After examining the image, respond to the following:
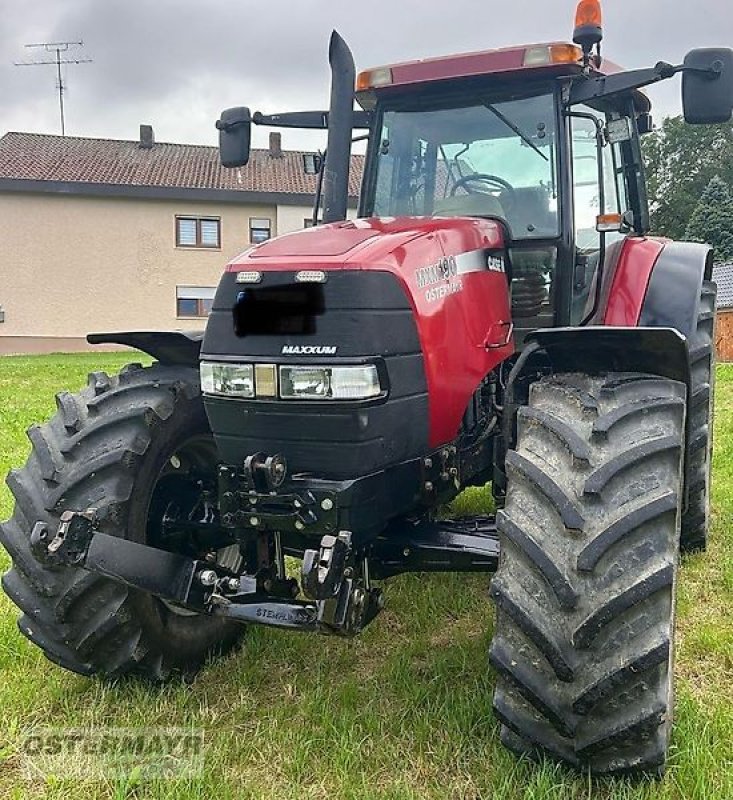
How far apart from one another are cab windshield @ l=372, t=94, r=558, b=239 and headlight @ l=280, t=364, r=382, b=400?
133 cm

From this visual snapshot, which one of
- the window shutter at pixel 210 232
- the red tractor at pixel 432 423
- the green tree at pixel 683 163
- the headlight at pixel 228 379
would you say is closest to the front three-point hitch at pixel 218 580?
the red tractor at pixel 432 423

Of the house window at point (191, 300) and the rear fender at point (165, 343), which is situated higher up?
the rear fender at point (165, 343)

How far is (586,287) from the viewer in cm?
382

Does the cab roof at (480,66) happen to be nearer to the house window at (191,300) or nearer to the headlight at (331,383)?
the headlight at (331,383)

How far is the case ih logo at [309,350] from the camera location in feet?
8.70

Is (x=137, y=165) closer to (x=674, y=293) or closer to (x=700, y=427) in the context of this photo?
(x=700, y=427)

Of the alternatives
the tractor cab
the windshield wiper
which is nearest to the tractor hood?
the tractor cab

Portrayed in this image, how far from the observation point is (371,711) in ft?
10.2

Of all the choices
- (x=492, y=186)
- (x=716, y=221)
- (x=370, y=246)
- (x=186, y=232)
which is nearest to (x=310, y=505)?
(x=370, y=246)

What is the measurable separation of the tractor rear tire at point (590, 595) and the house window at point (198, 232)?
2890 cm

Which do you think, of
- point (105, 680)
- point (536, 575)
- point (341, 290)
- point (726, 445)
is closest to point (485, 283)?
point (341, 290)

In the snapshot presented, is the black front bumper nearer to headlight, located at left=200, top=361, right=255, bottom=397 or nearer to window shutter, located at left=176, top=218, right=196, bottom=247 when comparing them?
headlight, located at left=200, top=361, right=255, bottom=397

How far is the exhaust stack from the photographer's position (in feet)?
10.8

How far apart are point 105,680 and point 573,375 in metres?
2.05
